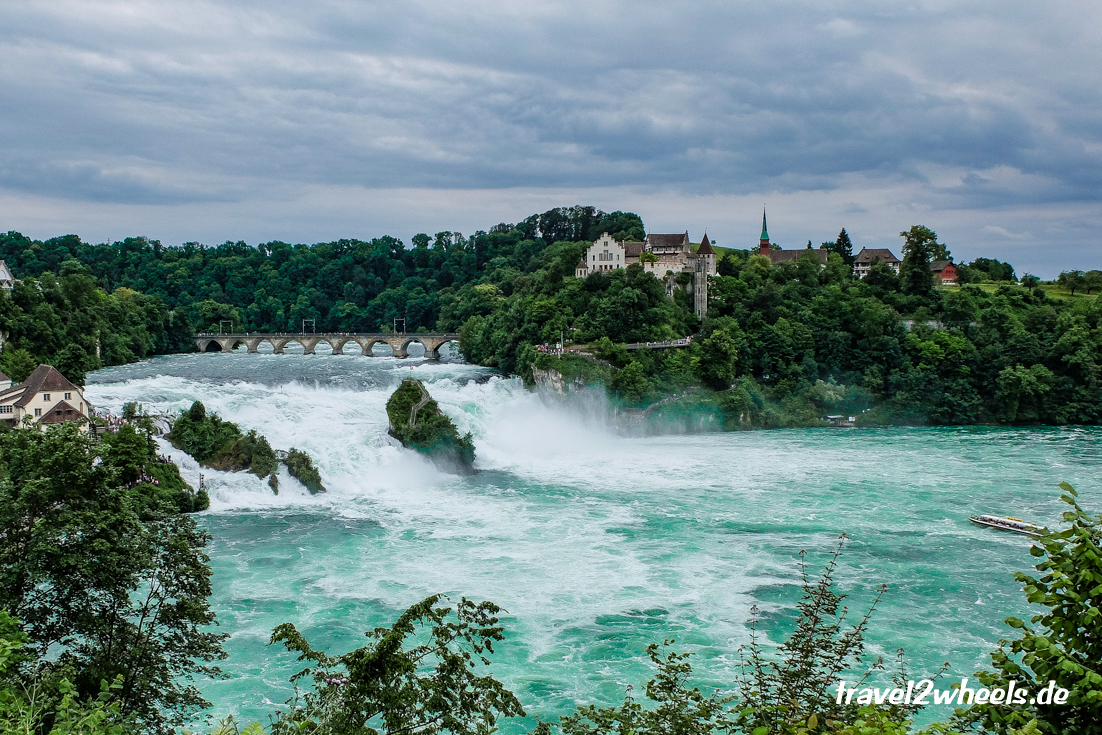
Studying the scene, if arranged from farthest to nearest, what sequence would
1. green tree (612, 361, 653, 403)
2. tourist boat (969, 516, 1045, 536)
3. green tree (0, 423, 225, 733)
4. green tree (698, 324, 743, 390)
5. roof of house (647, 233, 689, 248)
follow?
1. roof of house (647, 233, 689, 248)
2. green tree (698, 324, 743, 390)
3. green tree (612, 361, 653, 403)
4. tourist boat (969, 516, 1045, 536)
5. green tree (0, 423, 225, 733)

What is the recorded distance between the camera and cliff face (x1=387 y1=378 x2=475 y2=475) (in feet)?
124

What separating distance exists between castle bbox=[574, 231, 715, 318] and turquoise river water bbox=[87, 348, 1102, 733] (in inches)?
704

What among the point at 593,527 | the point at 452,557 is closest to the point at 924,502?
the point at 593,527

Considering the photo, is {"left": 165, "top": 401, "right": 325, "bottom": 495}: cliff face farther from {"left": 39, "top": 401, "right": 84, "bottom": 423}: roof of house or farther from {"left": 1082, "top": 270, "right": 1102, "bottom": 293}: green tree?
{"left": 1082, "top": 270, "right": 1102, "bottom": 293}: green tree

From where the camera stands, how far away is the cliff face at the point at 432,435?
3794 cm

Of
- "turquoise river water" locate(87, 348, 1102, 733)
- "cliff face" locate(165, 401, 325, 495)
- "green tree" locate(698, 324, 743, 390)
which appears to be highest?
"green tree" locate(698, 324, 743, 390)

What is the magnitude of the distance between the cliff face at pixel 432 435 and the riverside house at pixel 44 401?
1318 centimetres

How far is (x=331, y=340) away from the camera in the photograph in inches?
3305

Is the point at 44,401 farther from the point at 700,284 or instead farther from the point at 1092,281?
the point at 1092,281

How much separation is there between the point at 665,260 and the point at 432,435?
35.6 meters

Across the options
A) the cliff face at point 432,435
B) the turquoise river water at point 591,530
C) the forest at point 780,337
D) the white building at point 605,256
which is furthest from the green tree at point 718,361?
the cliff face at point 432,435

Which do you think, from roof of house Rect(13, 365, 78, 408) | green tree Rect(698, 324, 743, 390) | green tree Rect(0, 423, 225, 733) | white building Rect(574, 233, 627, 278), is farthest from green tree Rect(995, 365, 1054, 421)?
green tree Rect(0, 423, 225, 733)

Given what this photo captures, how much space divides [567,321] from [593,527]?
3064cm

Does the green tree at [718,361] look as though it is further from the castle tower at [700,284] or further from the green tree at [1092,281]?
the green tree at [1092,281]
